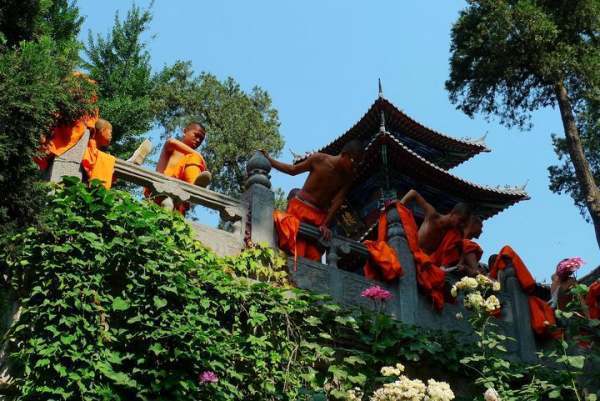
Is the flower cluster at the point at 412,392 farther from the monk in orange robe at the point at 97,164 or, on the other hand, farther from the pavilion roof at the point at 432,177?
the pavilion roof at the point at 432,177

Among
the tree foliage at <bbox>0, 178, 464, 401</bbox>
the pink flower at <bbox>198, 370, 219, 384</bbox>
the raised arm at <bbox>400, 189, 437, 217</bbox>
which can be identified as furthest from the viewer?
the raised arm at <bbox>400, 189, 437, 217</bbox>

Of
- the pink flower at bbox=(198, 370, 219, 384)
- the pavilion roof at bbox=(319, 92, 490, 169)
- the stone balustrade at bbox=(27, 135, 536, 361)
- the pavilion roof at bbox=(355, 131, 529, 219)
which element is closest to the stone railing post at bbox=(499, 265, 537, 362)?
the stone balustrade at bbox=(27, 135, 536, 361)

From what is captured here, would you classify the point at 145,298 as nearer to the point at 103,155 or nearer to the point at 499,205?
the point at 103,155

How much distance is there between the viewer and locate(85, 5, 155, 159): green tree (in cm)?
1116

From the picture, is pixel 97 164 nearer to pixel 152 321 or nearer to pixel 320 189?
pixel 152 321

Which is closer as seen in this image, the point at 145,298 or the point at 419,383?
the point at 419,383

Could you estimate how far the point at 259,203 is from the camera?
25.6 ft

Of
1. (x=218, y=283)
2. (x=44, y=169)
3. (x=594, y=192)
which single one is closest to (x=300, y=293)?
(x=218, y=283)

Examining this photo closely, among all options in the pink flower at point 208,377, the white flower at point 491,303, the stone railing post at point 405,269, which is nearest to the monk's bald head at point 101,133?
the pink flower at point 208,377

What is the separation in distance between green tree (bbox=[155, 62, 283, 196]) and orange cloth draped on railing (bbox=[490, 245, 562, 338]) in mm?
9733

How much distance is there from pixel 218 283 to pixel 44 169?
172cm

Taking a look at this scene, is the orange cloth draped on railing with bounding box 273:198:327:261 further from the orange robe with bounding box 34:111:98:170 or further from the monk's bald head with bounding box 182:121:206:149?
the orange robe with bounding box 34:111:98:170

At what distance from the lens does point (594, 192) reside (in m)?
10.6

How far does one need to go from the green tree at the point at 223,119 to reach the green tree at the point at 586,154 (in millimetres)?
6690
